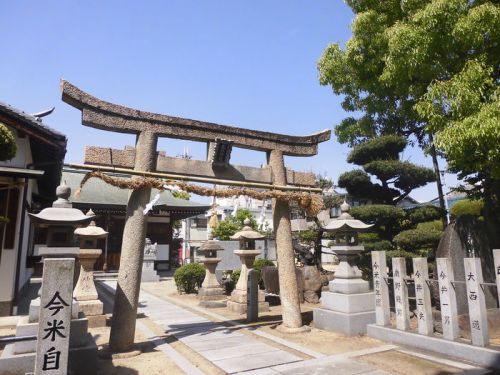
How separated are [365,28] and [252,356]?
9.30 meters

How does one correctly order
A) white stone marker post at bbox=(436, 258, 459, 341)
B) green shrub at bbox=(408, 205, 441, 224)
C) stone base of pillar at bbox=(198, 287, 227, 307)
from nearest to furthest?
white stone marker post at bbox=(436, 258, 459, 341)
green shrub at bbox=(408, 205, 441, 224)
stone base of pillar at bbox=(198, 287, 227, 307)

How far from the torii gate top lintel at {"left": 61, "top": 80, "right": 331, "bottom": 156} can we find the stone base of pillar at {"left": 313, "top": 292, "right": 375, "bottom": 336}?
3.84 meters

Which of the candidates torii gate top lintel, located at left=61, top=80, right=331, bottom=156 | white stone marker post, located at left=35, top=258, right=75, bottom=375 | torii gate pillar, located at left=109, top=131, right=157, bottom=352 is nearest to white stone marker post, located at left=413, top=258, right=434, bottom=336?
torii gate top lintel, located at left=61, top=80, right=331, bottom=156

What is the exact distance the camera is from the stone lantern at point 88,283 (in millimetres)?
9539

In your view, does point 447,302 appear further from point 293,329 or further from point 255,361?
point 255,361

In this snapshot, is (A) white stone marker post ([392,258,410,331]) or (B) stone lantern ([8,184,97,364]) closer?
(B) stone lantern ([8,184,97,364])

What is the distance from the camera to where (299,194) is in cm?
860

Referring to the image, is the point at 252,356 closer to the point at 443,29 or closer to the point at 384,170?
the point at 443,29

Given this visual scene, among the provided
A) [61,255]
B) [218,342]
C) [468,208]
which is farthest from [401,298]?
[468,208]

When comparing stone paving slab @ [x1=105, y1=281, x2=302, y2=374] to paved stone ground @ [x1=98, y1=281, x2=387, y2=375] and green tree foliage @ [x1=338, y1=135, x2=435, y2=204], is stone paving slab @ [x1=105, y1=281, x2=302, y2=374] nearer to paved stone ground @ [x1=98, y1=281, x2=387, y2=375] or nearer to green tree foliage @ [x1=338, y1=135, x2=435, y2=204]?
paved stone ground @ [x1=98, y1=281, x2=387, y2=375]

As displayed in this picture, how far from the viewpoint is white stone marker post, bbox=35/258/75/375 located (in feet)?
14.6

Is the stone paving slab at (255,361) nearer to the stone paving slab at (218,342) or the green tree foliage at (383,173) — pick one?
the stone paving slab at (218,342)

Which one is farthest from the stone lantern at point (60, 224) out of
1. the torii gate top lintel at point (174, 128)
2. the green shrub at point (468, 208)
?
the green shrub at point (468, 208)

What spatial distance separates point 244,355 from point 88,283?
5.87 meters
